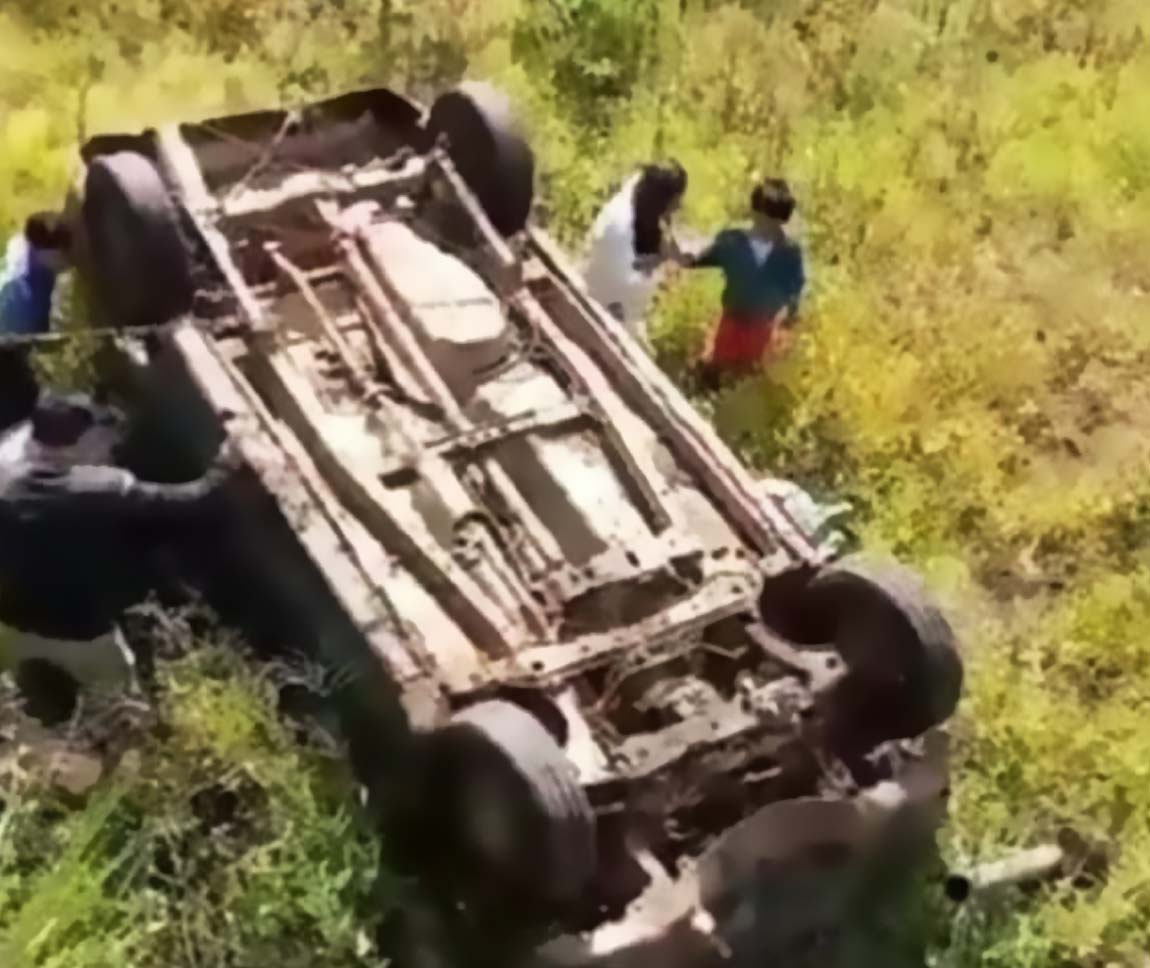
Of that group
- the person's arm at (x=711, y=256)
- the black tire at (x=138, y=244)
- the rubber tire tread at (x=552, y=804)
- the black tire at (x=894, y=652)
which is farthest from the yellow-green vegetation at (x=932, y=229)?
the rubber tire tread at (x=552, y=804)

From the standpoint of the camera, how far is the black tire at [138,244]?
7402 mm

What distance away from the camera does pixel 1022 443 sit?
8734 millimetres

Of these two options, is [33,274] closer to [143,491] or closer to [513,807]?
[143,491]

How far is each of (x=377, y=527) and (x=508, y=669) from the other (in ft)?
2.44

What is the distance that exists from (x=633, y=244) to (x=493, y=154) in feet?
2.23

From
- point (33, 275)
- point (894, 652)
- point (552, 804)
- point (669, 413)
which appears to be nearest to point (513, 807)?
point (552, 804)

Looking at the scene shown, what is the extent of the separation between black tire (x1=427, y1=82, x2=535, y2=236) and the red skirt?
0.95 metres

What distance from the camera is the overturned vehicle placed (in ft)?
19.7

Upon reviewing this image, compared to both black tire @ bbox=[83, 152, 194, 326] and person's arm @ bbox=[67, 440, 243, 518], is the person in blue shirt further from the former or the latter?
person's arm @ bbox=[67, 440, 243, 518]

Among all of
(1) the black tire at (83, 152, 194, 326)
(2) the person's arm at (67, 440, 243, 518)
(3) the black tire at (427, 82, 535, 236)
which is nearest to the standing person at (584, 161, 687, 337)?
(3) the black tire at (427, 82, 535, 236)

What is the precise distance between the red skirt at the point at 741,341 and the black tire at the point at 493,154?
37.5 inches

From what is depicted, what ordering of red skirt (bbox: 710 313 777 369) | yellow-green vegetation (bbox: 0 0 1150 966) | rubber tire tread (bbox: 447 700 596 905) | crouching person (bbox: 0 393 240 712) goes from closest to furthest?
rubber tire tread (bbox: 447 700 596 905), crouching person (bbox: 0 393 240 712), yellow-green vegetation (bbox: 0 0 1150 966), red skirt (bbox: 710 313 777 369)

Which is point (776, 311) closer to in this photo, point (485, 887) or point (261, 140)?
point (261, 140)

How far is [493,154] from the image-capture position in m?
8.09
